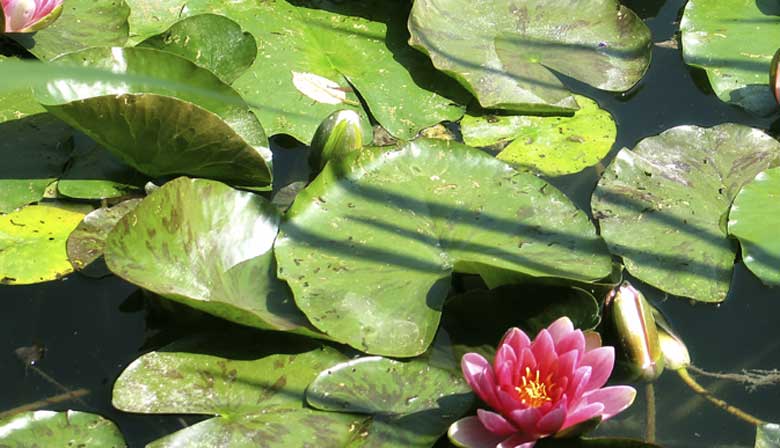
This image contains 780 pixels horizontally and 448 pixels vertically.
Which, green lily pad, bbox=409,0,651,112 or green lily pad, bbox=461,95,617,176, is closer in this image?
green lily pad, bbox=461,95,617,176

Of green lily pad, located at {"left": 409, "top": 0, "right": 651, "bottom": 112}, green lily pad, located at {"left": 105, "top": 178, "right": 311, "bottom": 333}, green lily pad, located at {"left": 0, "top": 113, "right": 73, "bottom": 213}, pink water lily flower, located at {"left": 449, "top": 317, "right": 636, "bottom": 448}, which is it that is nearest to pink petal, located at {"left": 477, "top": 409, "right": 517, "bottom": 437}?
pink water lily flower, located at {"left": 449, "top": 317, "right": 636, "bottom": 448}

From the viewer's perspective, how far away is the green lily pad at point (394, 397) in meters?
2.00

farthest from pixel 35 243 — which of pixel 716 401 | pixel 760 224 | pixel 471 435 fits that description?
pixel 760 224

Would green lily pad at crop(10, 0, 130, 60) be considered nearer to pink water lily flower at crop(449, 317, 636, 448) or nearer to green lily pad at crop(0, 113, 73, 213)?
green lily pad at crop(0, 113, 73, 213)

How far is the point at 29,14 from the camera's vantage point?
277 centimetres

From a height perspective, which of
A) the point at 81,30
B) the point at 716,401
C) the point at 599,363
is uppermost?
the point at 81,30

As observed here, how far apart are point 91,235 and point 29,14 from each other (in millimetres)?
826

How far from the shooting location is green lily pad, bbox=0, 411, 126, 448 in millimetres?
1948

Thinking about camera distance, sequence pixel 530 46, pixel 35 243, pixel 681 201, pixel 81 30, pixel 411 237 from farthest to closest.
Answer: pixel 530 46 → pixel 81 30 → pixel 681 201 → pixel 35 243 → pixel 411 237

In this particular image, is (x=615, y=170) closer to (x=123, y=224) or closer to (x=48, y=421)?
(x=123, y=224)

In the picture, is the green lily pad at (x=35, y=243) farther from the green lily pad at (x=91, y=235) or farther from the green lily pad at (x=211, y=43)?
the green lily pad at (x=211, y=43)

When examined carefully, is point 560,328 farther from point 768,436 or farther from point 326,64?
point 326,64

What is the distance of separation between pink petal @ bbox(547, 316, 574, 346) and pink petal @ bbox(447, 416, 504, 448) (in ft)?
0.84

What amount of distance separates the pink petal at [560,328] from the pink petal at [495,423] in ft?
0.73
